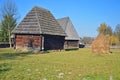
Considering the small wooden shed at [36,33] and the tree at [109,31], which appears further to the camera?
the tree at [109,31]

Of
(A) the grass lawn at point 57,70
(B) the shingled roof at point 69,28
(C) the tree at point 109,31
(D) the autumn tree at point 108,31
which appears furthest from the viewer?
(C) the tree at point 109,31

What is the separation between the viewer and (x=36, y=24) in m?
34.0

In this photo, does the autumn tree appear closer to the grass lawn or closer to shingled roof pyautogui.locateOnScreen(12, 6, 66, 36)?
shingled roof pyautogui.locateOnScreen(12, 6, 66, 36)

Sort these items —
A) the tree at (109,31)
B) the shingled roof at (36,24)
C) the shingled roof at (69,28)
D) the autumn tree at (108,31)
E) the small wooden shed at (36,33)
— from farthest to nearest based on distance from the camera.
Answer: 1. the tree at (109,31)
2. the autumn tree at (108,31)
3. the shingled roof at (69,28)
4. the shingled roof at (36,24)
5. the small wooden shed at (36,33)

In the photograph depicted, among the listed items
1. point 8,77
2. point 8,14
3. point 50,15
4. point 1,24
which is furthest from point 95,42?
point 1,24

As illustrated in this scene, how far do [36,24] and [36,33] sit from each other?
173 centimetres

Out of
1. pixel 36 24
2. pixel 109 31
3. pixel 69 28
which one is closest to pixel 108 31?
pixel 109 31

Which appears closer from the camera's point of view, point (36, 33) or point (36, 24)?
point (36, 33)

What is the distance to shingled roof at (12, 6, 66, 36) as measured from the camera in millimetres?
33719

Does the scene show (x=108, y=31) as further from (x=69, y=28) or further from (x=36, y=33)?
(x=36, y=33)

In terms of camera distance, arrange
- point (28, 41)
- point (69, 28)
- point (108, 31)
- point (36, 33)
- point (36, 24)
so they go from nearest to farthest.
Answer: point (36, 33) → point (36, 24) → point (28, 41) → point (69, 28) → point (108, 31)

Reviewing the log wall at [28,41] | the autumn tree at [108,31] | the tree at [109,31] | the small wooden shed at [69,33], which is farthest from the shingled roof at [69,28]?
the tree at [109,31]

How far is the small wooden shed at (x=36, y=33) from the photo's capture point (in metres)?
33.6

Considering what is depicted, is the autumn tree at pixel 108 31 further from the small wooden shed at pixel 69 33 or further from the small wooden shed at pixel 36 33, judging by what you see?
the small wooden shed at pixel 36 33
